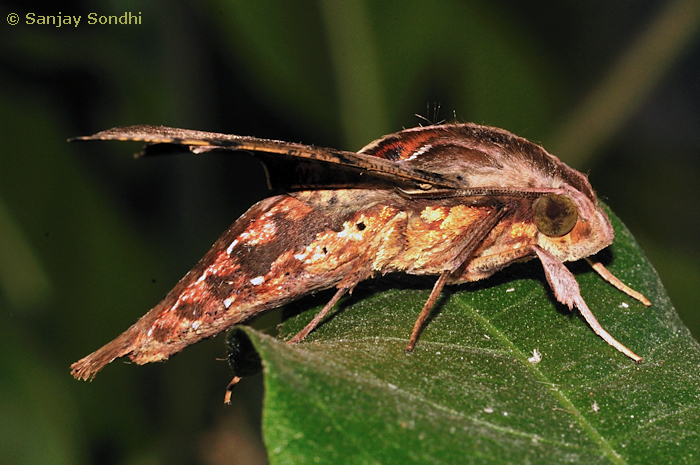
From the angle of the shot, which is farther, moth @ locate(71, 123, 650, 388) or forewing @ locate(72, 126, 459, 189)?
moth @ locate(71, 123, 650, 388)

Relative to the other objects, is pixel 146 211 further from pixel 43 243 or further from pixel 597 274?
pixel 597 274

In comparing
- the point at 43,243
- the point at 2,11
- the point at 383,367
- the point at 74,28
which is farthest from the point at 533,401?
the point at 2,11

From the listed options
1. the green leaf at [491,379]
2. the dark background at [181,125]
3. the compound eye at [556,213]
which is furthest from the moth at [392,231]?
the dark background at [181,125]

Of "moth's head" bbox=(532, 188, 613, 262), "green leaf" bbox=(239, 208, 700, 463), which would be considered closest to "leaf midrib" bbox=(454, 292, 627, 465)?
"green leaf" bbox=(239, 208, 700, 463)

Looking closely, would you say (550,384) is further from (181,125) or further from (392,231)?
(181,125)

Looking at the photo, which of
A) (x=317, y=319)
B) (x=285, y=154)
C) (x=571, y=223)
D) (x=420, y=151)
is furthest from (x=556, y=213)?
(x=285, y=154)

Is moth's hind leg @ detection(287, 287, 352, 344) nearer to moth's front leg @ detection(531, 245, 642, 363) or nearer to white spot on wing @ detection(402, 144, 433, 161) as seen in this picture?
white spot on wing @ detection(402, 144, 433, 161)
